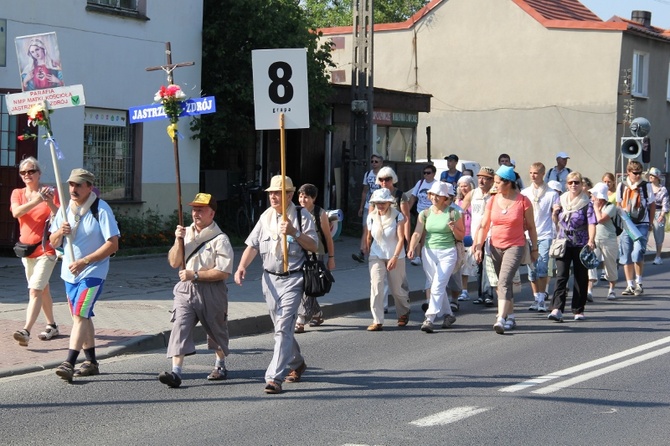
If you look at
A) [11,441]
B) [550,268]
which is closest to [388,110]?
[550,268]

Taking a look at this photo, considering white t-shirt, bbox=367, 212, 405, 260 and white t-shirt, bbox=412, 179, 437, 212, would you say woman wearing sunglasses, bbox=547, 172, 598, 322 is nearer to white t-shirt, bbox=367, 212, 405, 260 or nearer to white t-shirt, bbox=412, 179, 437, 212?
white t-shirt, bbox=367, 212, 405, 260

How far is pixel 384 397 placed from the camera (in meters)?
8.11

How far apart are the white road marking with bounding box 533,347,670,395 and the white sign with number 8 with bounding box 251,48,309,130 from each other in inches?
122

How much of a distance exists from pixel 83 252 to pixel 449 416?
3302 mm

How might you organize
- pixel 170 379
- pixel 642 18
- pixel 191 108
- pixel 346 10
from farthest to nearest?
pixel 346 10
pixel 642 18
pixel 191 108
pixel 170 379

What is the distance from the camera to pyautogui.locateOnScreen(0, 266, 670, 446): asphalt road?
22.7 feet

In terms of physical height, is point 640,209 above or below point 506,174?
below

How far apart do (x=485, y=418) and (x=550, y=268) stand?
6866 mm

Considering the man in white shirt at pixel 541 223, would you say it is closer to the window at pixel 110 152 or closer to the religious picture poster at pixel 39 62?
the religious picture poster at pixel 39 62

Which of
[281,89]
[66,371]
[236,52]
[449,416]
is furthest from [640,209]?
[66,371]

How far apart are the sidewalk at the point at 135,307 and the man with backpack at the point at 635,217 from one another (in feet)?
7.46

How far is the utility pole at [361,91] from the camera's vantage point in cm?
2148

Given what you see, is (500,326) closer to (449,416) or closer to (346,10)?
(449,416)

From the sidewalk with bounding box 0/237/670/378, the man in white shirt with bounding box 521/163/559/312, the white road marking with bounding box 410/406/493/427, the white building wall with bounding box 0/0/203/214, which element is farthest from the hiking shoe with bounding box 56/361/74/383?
the white building wall with bounding box 0/0/203/214
